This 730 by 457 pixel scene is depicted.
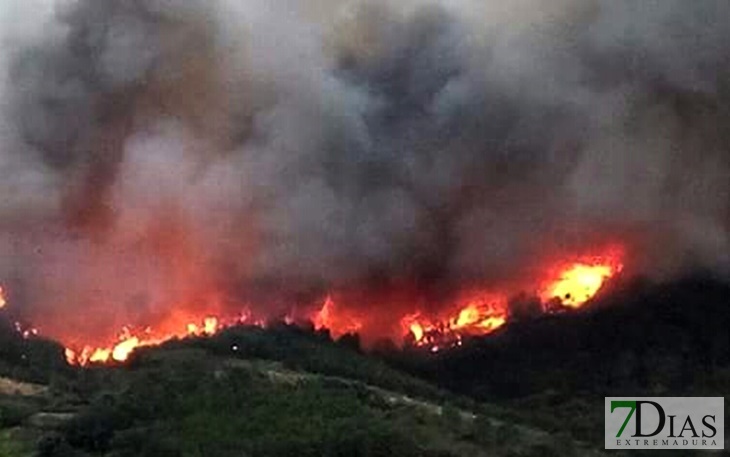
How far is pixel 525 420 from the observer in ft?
148

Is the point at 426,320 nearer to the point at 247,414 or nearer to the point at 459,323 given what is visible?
the point at 459,323

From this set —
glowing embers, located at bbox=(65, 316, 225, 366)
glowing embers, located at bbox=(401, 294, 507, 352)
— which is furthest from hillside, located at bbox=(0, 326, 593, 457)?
glowing embers, located at bbox=(401, 294, 507, 352)

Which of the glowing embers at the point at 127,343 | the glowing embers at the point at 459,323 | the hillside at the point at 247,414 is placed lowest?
the hillside at the point at 247,414

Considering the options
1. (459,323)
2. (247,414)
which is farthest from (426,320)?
(247,414)

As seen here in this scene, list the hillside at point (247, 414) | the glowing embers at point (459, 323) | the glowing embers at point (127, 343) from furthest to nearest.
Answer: the glowing embers at point (459, 323), the glowing embers at point (127, 343), the hillside at point (247, 414)

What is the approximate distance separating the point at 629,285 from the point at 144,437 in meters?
23.7

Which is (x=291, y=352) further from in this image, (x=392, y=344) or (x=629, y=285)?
(x=629, y=285)

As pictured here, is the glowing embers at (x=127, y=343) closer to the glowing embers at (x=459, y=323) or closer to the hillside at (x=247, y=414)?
the hillside at (x=247, y=414)

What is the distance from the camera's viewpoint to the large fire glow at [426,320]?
60.9 metres

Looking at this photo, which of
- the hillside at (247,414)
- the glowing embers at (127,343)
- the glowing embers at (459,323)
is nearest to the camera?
the hillside at (247,414)

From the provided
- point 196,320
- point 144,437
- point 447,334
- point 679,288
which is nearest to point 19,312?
point 196,320

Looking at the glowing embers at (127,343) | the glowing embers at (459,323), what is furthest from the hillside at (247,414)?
the glowing embers at (459,323)

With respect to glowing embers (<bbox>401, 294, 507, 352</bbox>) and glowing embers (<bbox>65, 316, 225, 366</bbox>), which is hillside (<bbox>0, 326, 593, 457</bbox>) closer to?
glowing embers (<bbox>65, 316, 225, 366</bbox>)

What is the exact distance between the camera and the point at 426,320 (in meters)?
63.4
